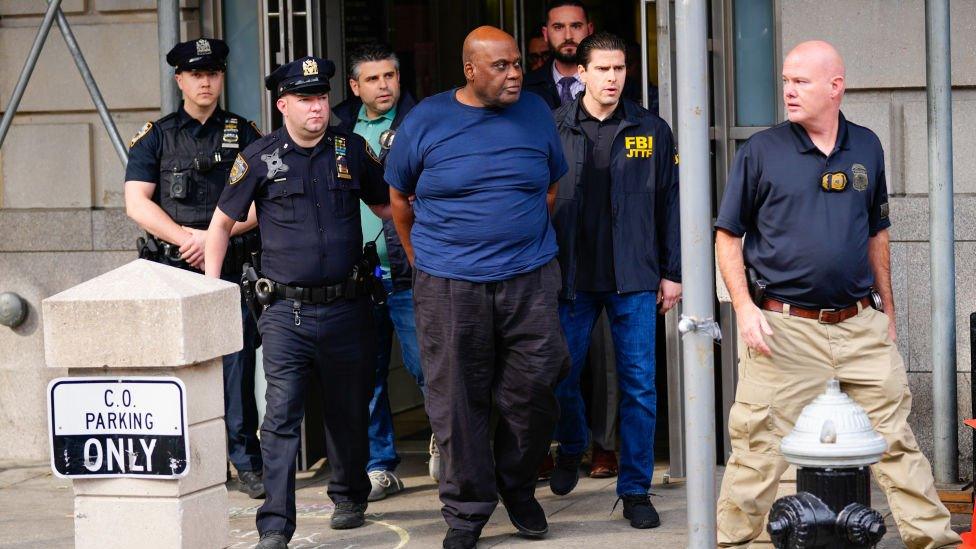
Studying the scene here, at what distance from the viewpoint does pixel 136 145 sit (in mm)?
6891

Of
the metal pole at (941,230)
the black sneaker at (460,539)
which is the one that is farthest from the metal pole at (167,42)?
the metal pole at (941,230)

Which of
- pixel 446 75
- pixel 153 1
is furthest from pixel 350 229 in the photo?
pixel 446 75

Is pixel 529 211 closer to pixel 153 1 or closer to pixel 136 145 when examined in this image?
pixel 136 145

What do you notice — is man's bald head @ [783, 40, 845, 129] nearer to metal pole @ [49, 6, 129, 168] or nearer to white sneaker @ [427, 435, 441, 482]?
white sneaker @ [427, 435, 441, 482]

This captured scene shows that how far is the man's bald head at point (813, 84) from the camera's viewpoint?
5.17 meters

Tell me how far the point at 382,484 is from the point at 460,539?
113 cm

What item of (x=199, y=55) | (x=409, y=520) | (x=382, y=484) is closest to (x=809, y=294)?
(x=409, y=520)

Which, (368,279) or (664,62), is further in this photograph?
(664,62)

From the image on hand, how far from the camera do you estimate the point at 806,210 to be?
5.20 m

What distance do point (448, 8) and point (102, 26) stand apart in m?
2.59

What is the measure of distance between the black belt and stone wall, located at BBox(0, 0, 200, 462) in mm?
2070

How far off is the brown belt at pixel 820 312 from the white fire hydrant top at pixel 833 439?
1175mm

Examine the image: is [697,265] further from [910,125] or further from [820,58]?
[910,125]

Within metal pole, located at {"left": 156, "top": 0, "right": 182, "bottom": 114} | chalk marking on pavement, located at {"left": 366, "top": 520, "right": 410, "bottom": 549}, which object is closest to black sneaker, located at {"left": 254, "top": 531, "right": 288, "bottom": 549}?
chalk marking on pavement, located at {"left": 366, "top": 520, "right": 410, "bottom": 549}
